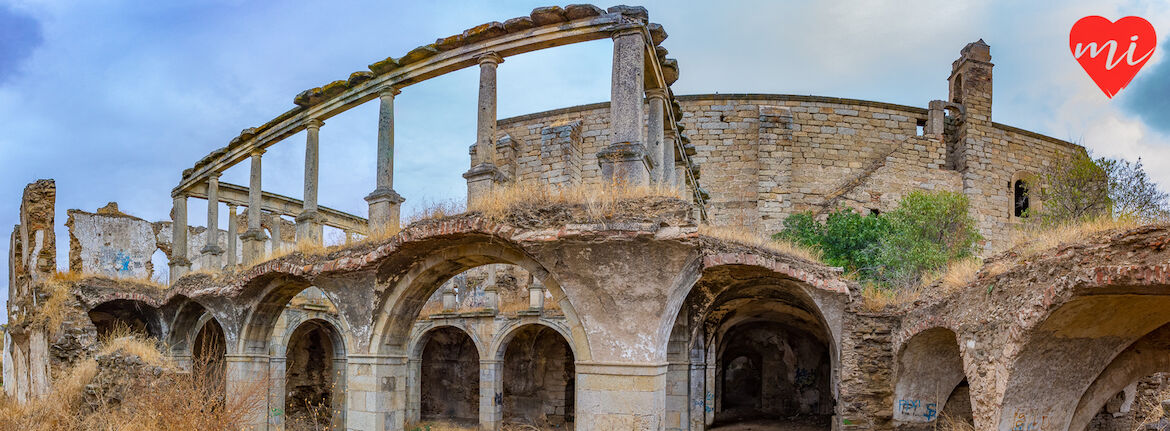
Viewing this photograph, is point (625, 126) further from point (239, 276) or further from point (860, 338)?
point (239, 276)

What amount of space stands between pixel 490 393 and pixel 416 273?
877 centimetres

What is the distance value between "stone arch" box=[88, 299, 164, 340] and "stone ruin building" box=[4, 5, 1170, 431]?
8 cm

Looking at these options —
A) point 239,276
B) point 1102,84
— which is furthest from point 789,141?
point 239,276

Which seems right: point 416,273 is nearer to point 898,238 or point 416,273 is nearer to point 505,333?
point 505,333

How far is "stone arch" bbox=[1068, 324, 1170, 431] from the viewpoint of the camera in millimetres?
8680

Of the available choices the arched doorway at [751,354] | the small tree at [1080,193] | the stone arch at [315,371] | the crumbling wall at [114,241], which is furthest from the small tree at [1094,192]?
the crumbling wall at [114,241]

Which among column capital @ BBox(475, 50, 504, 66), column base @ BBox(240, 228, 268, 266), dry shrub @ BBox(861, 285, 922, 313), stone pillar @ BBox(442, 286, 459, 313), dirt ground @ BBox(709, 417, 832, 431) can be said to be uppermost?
column capital @ BBox(475, 50, 504, 66)

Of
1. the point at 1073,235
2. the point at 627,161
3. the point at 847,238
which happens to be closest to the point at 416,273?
the point at 627,161

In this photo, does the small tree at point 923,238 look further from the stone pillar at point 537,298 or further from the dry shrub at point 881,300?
the stone pillar at point 537,298

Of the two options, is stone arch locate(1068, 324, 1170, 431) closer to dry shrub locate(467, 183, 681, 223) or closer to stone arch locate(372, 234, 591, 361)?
dry shrub locate(467, 183, 681, 223)

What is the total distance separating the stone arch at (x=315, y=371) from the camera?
19797 millimetres

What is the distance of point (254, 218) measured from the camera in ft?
49.7

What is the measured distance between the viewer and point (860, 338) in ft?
35.9

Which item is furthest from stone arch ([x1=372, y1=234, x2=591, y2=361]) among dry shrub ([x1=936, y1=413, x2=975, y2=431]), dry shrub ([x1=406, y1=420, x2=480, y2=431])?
dry shrub ([x1=406, y1=420, x2=480, y2=431])
